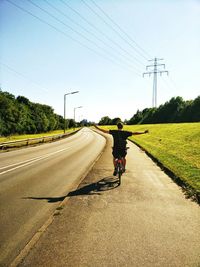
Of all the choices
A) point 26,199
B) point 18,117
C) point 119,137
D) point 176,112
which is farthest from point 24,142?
point 176,112

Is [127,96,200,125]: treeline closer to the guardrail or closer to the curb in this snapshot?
the guardrail

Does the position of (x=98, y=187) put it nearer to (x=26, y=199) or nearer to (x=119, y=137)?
(x=119, y=137)

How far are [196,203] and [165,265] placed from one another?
3711 mm

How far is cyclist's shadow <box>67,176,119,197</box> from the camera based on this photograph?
28.1 ft

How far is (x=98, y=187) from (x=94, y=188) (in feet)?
0.63

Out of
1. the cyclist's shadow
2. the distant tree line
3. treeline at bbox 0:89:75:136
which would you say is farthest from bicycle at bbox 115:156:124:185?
the distant tree line

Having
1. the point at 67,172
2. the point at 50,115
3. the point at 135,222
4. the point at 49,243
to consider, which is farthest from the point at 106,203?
the point at 50,115

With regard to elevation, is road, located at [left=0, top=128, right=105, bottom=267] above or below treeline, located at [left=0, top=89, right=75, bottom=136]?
below

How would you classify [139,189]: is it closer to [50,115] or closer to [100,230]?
[100,230]

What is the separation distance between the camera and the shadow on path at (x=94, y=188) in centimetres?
790

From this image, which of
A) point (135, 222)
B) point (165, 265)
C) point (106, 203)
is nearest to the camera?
point (165, 265)

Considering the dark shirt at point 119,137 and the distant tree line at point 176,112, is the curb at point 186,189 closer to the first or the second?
the dark shirt at point 119,137

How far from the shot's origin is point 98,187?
926 cm

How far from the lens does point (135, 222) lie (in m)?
5.94
